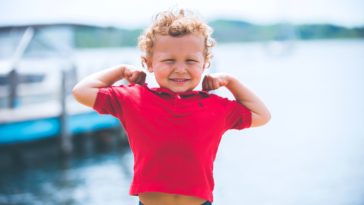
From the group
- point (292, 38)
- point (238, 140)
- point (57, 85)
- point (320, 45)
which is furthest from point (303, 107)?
point (320, 45)

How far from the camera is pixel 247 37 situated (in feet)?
284

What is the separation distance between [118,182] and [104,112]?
30.1ft

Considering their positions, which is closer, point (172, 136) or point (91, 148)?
point (172, 136)

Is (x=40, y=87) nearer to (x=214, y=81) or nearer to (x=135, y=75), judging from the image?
(x=135, y=75)

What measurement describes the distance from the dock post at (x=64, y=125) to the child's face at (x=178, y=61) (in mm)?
10212

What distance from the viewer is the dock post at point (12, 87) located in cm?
1169

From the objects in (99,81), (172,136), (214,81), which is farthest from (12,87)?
(172,136)

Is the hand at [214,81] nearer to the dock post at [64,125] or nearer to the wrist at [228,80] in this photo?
the wrist at [228,80]

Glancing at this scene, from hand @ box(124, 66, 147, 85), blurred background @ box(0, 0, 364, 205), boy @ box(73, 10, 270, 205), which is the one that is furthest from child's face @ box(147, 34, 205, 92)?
blurred background @ box(0, 0, 364, 205)

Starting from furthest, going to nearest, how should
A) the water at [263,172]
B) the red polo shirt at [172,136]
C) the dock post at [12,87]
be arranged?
the dock post at [12,87]
the water at [263,172]
the red polo shirt at [172,136]

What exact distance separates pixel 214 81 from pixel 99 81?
569 millimetres

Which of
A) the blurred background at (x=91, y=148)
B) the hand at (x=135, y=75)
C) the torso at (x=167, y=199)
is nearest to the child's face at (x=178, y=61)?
the hand at (x=135, y=75)

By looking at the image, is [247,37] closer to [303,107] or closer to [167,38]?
[303,107]

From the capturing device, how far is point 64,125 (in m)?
12.4
